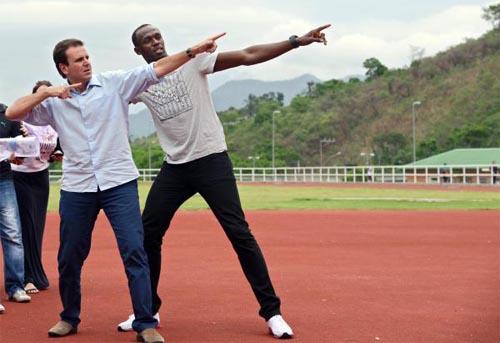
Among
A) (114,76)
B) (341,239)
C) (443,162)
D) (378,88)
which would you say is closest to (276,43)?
(114,76)

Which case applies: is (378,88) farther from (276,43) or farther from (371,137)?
(276,43)

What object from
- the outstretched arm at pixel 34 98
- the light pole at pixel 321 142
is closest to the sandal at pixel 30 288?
the outstretched arm at pixel 34 98

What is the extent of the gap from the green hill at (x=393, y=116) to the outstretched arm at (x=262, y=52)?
2863 inches

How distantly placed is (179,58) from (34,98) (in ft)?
3.08

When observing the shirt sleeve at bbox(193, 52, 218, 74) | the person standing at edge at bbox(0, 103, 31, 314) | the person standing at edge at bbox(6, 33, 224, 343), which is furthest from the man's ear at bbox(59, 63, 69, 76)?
the person standing at edge at bbox(0, 103, 31, 314)

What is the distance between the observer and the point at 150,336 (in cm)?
629

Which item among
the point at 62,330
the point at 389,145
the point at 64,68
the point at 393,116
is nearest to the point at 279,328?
the point at 62,330

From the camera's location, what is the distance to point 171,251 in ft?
43.8

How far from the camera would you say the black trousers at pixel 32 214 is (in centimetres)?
905

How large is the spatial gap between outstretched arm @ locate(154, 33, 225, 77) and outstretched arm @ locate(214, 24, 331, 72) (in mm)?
323

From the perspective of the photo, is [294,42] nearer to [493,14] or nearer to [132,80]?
[132,80]

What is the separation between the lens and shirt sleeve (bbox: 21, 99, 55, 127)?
648cm

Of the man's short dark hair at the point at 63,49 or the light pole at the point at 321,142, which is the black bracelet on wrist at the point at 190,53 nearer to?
the man's short dark hair at the point at 63,49

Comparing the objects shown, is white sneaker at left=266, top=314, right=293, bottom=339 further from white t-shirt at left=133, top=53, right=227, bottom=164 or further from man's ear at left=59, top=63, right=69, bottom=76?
man's ear at left=59, top=63, right=69, bottom=76
